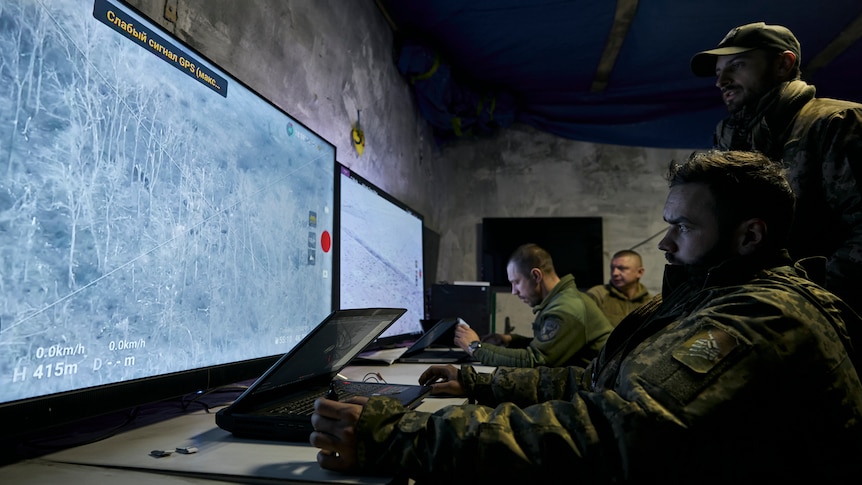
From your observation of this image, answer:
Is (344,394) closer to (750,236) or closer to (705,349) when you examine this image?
(705,349)

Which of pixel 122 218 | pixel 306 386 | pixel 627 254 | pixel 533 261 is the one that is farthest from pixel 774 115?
pixel 627 254

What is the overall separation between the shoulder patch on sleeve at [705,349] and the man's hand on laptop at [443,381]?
57 cm

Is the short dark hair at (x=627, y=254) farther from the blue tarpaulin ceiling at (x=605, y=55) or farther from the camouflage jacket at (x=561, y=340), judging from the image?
the camouflage jacket at (x=561, y=340)

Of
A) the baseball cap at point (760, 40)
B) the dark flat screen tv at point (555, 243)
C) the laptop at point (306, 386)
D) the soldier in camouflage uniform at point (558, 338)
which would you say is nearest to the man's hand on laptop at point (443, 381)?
the laptop at point (306, 386)

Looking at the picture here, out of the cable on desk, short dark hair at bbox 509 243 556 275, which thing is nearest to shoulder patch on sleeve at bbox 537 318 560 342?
short dark hair at bbox 509 243 556 275

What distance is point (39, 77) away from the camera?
0.62 metres

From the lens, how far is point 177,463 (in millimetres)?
615

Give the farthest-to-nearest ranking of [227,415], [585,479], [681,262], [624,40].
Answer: [624,40] < [681,262] < [227,415] < [585,479]

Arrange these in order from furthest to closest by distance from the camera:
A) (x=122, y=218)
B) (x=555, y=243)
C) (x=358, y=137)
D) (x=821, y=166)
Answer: (x=555, y=243), (x=358, y=137), (x=821, y=166), (x=122, y=218)

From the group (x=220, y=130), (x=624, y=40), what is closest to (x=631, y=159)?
(x=624, y=40)

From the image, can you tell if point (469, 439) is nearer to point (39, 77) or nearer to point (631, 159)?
point (39, 77)

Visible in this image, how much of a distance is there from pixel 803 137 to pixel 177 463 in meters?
1.67

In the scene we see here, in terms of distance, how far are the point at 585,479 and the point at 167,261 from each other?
0.70 meters

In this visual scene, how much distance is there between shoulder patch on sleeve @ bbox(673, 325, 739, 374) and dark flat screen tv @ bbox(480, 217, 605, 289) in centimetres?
323
